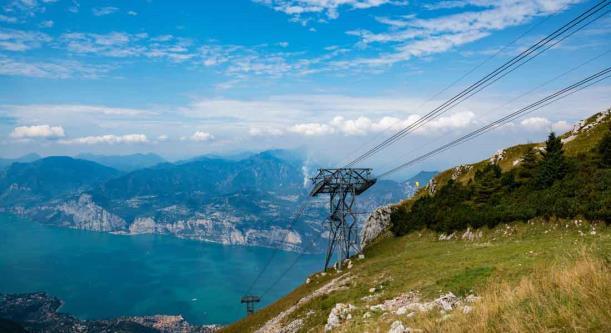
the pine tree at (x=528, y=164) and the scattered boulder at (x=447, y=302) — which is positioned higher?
the pine tree at (x=528, y=164)

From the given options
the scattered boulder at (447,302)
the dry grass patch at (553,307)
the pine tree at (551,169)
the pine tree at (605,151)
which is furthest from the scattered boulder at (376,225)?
the dry grass patch at (553,307)

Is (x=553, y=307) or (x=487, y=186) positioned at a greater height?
(x=553, y=307)

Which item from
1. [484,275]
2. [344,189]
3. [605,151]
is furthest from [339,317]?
[344,189]

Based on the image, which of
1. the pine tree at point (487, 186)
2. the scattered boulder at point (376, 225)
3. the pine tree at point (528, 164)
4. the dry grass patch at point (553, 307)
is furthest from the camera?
the scattered boulder at point (376, 225)

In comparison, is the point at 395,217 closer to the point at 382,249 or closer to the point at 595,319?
the point at 382,249

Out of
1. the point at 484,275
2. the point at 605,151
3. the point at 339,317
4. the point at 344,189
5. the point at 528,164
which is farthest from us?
the point at 344,189

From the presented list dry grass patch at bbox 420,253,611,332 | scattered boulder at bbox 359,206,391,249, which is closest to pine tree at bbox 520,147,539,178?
scattered boulder at bbox 359,206,391,249

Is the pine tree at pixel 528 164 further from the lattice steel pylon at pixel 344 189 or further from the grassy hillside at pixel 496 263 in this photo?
the lattice steel pylon at pixel 344 189

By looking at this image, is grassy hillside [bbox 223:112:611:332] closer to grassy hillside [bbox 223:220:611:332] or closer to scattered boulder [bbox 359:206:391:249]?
grassy hillside [bbox 223:220:611:332]

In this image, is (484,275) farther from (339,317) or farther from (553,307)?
(553,307)

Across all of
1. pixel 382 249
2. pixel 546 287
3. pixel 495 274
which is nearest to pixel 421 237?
pixel 382 249
